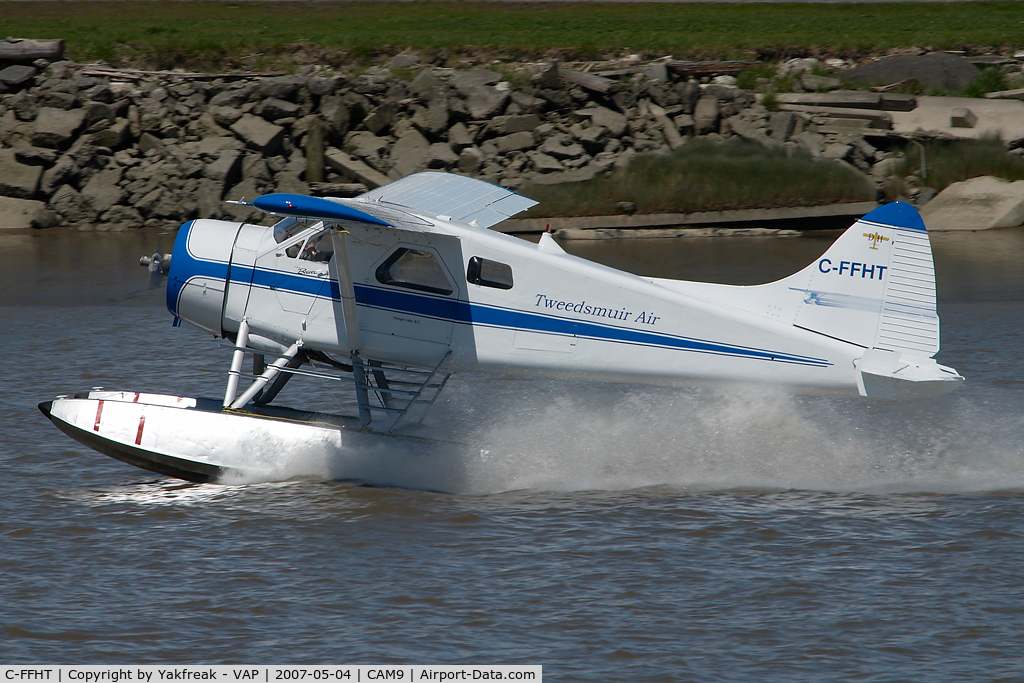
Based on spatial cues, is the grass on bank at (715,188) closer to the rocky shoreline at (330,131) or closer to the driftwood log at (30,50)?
the rocky shoreline at (330,131)

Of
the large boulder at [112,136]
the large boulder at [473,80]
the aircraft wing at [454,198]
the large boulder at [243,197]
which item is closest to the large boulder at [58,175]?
the large boulder at [112,136]

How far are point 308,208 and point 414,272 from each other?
4.50 ft

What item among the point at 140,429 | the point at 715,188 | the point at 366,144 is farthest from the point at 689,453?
the point at 366,144

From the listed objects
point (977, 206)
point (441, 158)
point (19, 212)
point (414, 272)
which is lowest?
point (19, 212)

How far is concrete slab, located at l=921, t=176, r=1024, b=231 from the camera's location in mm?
18016

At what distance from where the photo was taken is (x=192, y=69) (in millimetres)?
24094

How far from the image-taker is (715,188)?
18391 mm

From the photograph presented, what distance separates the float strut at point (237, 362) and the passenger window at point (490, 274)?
1.97 m

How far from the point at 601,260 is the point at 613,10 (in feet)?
63.3

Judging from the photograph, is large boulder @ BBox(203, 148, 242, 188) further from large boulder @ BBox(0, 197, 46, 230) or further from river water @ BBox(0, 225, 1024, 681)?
river water @ BBox(0, 225, 1024, 681)

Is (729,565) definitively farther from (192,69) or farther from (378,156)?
(192,69)

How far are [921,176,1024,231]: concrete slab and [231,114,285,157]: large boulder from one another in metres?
12.0

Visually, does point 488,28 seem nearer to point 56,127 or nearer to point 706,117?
point 706,117

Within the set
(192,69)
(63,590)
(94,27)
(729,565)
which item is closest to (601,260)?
(729,565)
